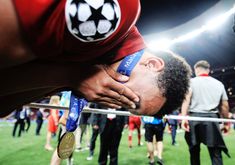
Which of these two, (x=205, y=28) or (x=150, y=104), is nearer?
(x=150, y=104)

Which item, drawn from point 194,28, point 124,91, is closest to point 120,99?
point 124,91

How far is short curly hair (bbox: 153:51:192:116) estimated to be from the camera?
2.96 feet

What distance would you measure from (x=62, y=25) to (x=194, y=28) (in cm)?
1494

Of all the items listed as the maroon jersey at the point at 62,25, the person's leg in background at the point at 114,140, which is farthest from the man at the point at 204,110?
the maroon jersey at the point at 62,25

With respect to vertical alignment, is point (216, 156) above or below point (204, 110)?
below

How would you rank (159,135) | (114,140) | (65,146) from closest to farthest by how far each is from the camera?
1. (65,146)
2. (114,140)
3. (159,135)

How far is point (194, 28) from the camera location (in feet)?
48.6

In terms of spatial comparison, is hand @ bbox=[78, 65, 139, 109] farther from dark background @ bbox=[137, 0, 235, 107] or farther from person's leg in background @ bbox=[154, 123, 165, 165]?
dark background @ bbox=[137, 0, 235, 107]

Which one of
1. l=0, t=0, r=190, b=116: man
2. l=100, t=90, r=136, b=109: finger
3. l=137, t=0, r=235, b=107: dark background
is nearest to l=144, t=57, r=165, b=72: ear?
l=0, t=0, r=190, b=116: man

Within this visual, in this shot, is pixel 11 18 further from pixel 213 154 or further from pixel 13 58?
pixel 213 154

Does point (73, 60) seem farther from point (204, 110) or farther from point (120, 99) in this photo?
point (204, 110)

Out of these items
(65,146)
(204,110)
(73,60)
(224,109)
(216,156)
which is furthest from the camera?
(224,109)

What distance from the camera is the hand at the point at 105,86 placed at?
87cm

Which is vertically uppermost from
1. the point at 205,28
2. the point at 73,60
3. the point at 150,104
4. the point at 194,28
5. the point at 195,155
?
the point at 194,28
